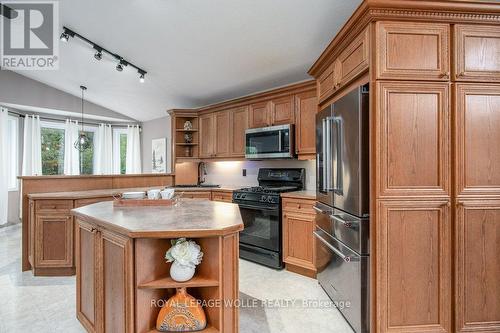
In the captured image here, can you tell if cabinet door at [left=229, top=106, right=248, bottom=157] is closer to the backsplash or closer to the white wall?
the backsplash

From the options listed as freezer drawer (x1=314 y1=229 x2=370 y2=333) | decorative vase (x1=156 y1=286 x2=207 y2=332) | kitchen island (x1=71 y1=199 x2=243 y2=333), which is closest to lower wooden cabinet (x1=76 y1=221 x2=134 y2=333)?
kitchen island (x1=71 y1=199 x2=243 y2=333)

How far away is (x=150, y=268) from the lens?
5.07 feet

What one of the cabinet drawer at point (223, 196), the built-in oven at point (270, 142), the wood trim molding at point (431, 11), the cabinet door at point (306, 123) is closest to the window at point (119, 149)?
the cabinet drawer at point (223, 196)

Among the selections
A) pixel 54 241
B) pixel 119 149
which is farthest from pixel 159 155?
pixel 54 241

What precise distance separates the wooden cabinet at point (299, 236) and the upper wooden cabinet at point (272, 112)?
111cm

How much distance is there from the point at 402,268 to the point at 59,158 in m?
7.17

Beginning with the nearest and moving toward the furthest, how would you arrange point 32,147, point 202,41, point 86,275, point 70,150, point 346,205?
point 86,275 → point 346,205 → point 202,41 → point 32,147 → point 70,150

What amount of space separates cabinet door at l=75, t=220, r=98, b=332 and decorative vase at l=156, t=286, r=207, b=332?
2.01 feet

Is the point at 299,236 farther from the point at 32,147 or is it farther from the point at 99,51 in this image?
the point at 32,147

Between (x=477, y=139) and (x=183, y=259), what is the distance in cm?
208

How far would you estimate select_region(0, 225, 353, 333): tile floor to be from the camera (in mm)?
2137

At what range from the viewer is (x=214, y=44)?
3271 millimetres

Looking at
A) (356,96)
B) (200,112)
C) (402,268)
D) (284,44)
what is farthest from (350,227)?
(200,112)

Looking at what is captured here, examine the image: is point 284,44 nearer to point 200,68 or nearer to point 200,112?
point 200,68
